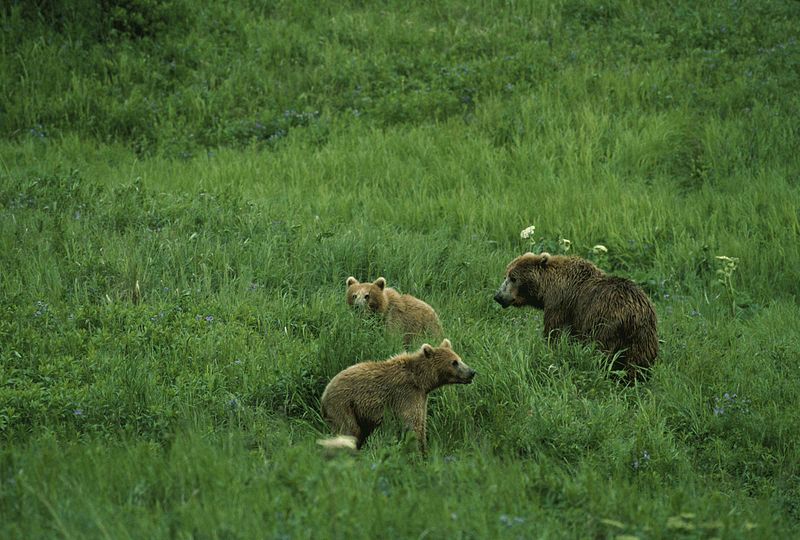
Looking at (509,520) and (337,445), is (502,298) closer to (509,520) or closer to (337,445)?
(337,445)

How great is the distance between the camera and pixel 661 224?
1086 cm

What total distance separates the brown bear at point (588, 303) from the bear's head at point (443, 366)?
1480mm

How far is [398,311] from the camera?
8.05 m

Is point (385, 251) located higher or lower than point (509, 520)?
lower

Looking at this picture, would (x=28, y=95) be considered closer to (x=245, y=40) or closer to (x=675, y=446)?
(x=245, y=40)

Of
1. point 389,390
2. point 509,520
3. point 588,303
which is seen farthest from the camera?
point 588,303

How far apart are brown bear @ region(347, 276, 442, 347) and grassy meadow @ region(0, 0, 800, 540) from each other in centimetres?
24

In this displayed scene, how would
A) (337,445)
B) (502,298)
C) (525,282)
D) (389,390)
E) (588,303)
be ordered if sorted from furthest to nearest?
(502,298) → (525,282) → (588,303) → (389,390) → (337,445)

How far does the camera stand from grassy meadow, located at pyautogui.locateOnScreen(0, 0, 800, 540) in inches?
189

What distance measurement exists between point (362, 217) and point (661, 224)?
3376mm

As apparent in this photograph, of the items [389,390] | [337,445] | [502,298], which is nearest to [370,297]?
[502,298]

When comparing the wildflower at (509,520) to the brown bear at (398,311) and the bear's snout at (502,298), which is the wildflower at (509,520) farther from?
the bear's snout at (502,298)

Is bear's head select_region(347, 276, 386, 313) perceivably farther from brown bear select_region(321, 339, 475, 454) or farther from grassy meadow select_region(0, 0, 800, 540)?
brown bear select_region(321, 339, 475, 454)

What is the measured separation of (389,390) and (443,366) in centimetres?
42
